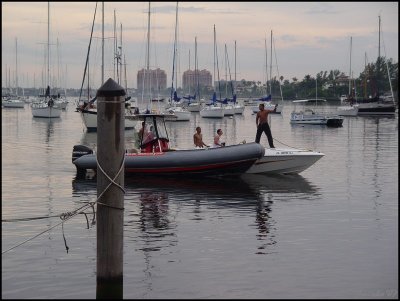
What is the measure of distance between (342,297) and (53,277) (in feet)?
14.6

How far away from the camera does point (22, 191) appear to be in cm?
2108

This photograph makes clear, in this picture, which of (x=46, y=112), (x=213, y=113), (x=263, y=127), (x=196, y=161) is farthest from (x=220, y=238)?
(x=213, y=113)

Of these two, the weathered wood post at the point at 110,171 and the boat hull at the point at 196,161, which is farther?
the boat hull at the point at 196,161

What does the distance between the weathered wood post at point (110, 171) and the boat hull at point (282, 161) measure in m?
14.5

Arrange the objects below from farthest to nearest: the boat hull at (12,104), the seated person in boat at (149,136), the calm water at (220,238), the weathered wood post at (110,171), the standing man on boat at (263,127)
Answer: the boat hull at (12,104)
the standing man on boat at (263,127)
the seated person in boat at (149,136)
the calm water at (220,238)
the weathered wood post at (110,171)

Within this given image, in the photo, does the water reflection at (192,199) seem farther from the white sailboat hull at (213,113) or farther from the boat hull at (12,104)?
the boat hull at (12,104)

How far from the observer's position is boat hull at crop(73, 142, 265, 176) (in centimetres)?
2288

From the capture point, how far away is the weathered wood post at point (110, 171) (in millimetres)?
9602

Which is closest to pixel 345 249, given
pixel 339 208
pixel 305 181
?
pixel 339 208

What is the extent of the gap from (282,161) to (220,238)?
411 inches

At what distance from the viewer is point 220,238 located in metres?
14.3

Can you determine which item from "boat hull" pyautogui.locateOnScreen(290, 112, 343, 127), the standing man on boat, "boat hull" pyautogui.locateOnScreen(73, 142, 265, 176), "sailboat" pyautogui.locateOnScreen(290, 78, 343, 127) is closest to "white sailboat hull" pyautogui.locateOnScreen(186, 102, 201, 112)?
"sailboat" pyautogui.locateOnScreen(290, 78, 343, 127)

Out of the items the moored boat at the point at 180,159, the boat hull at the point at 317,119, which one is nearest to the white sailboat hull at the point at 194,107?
the boat hull at the point at 317,119

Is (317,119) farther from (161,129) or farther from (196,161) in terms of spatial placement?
(196,161)
